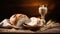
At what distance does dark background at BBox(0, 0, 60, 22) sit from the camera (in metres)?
1.60

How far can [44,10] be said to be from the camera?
1463 millimetres

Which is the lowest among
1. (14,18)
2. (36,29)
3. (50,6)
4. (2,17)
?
(36,29)

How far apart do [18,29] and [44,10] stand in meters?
0.40

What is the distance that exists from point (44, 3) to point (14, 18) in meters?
0.49

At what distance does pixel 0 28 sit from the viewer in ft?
3.91

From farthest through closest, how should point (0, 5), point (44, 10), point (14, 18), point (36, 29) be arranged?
point (0, 5)
point (44, 10)
point (14, 18)
point (36, 29)

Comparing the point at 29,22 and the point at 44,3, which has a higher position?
the point at 44,3

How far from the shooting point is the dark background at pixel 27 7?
160 cm

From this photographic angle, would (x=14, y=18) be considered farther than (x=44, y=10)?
No

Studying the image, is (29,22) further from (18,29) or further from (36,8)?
(36,8)

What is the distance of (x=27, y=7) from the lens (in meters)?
1.62

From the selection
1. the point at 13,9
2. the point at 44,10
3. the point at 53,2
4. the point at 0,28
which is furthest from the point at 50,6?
the point at 0,28

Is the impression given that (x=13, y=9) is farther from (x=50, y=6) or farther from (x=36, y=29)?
(x=36, y=29)

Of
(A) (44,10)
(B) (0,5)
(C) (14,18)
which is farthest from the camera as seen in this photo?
(B) (0,5)
